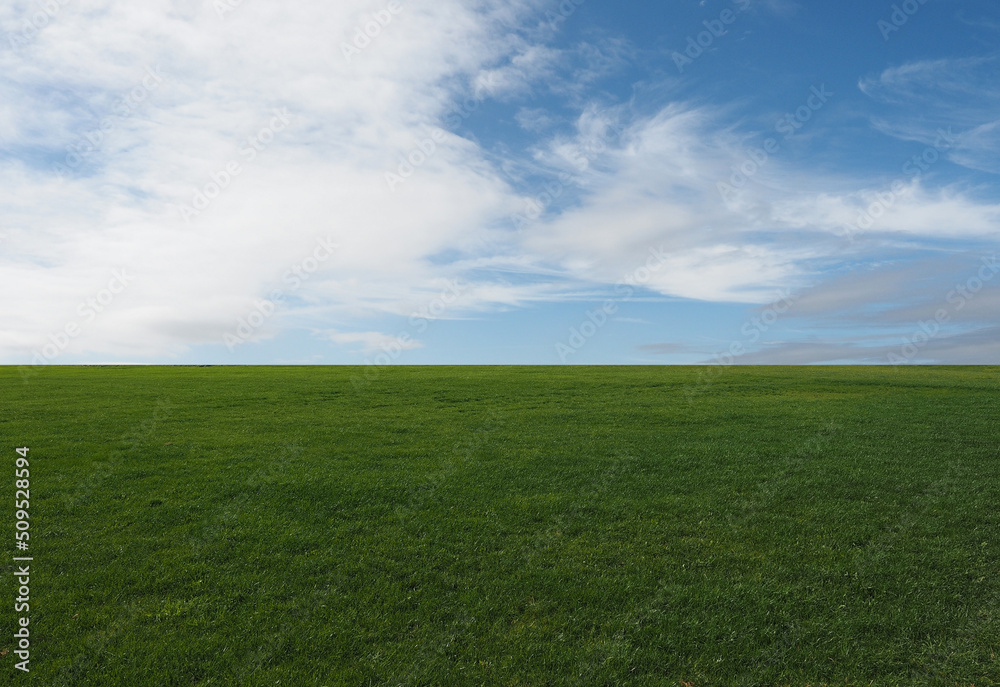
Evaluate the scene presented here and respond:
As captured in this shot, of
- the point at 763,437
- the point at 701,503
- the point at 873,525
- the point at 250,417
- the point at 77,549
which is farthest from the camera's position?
the point at 250,417

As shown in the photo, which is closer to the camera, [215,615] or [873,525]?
[215,615]

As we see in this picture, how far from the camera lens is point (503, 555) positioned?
1105 cm

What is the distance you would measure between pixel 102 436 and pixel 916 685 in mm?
23821

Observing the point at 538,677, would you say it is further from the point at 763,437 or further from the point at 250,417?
the point at 250,417

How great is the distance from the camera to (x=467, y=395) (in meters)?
33.7

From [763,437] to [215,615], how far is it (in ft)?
65.2

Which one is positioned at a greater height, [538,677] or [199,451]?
[199,451]

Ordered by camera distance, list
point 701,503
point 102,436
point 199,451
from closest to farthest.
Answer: point 701,503 < point 199,451 < point 102,436

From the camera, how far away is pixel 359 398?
31.9m

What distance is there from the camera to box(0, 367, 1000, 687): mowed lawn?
7.98 meters

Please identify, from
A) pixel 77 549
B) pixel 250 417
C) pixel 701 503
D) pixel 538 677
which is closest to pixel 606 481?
pixel 701 503

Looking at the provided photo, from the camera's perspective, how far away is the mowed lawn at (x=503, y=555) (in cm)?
798

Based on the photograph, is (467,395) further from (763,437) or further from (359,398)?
(763,437)

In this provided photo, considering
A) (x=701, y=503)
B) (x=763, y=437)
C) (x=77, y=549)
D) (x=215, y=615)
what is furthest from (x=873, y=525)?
(x=77, y=549)
